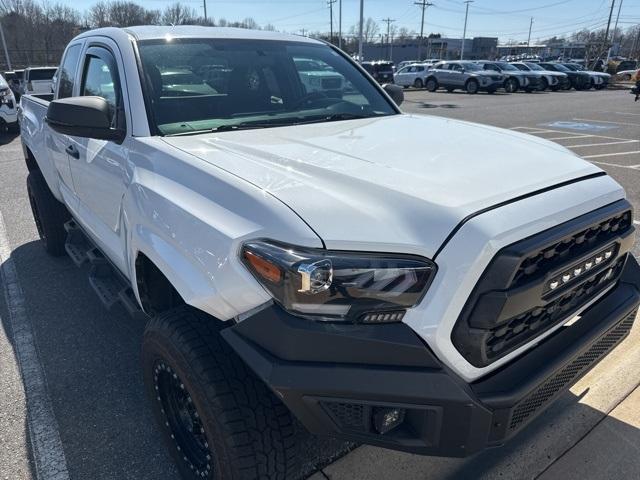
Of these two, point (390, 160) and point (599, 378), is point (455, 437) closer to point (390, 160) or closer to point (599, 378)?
point (390, 160)

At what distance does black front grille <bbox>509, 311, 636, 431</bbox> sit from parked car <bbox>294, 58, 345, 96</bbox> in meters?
2.09

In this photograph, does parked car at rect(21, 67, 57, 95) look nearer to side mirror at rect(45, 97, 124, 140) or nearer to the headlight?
side mirror at rect(45, 97, 124, 140)

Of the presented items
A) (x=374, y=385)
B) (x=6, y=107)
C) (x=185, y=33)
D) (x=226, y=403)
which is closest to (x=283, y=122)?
(x=185, y=33)

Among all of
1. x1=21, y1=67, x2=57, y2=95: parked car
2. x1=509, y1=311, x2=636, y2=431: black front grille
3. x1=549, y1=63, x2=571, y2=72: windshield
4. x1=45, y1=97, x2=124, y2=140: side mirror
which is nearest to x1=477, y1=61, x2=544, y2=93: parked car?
x1=549, y1=63, x2=571, y2=72: windshield

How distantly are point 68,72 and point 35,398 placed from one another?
2.42 m

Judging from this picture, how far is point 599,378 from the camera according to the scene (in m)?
2.85

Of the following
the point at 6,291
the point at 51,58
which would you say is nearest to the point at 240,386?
the point at 6,291

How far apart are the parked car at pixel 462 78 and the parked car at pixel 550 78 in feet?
9.95

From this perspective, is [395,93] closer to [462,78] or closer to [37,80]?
[37,80]

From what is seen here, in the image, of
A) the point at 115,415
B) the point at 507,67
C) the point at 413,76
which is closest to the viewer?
the point at 115,415

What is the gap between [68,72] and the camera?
3.86 metres

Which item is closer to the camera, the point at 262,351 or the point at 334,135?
the point at 262,351

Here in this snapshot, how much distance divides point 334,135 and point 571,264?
127 cm

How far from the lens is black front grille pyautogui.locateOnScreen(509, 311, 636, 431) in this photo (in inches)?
65.4
